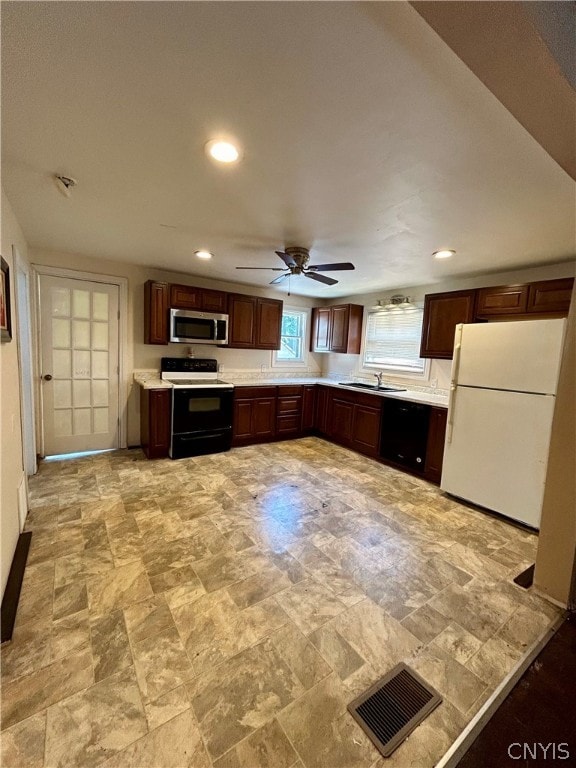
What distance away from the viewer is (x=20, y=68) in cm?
118

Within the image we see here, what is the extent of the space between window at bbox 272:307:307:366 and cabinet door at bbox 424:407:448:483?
280 centimetres

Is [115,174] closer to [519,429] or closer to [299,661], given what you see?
[299,661]

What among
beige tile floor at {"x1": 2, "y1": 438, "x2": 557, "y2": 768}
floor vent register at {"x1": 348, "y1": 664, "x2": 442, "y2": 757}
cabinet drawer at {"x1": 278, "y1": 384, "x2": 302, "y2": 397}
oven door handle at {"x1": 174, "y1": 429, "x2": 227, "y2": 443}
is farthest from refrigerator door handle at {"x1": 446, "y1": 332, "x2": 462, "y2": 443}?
oven door handle at {"x1": 174, "y1": 429, "x2": 227, "y2": 443}

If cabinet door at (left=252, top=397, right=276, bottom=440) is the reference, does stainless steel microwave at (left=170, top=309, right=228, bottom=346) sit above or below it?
above

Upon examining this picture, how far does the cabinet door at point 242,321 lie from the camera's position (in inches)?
183

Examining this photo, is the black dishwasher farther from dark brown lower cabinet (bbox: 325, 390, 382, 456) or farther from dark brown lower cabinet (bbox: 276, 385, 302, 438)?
dark brown lower cabinet (bbox: 276, 385, 302, 438)

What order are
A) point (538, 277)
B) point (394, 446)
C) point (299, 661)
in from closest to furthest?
point (299, 661), point (538, 277), point (394, 446)

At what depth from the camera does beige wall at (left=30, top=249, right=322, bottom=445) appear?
377cm

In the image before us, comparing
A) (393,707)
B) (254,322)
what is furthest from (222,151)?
(254,322)

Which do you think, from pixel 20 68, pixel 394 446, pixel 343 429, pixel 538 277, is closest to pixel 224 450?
pixel 343 429

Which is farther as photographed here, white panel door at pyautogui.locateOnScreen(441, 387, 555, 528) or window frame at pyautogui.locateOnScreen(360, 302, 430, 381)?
window frame at pyautogui.locateOnScreen(360, 302, 430, 381)

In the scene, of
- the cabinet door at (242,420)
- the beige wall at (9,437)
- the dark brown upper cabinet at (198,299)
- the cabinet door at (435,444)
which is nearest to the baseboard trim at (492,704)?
the cabinet door at (435,444)

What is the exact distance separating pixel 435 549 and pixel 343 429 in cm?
251

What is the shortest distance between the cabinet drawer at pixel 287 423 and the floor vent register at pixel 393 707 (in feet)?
11.9
